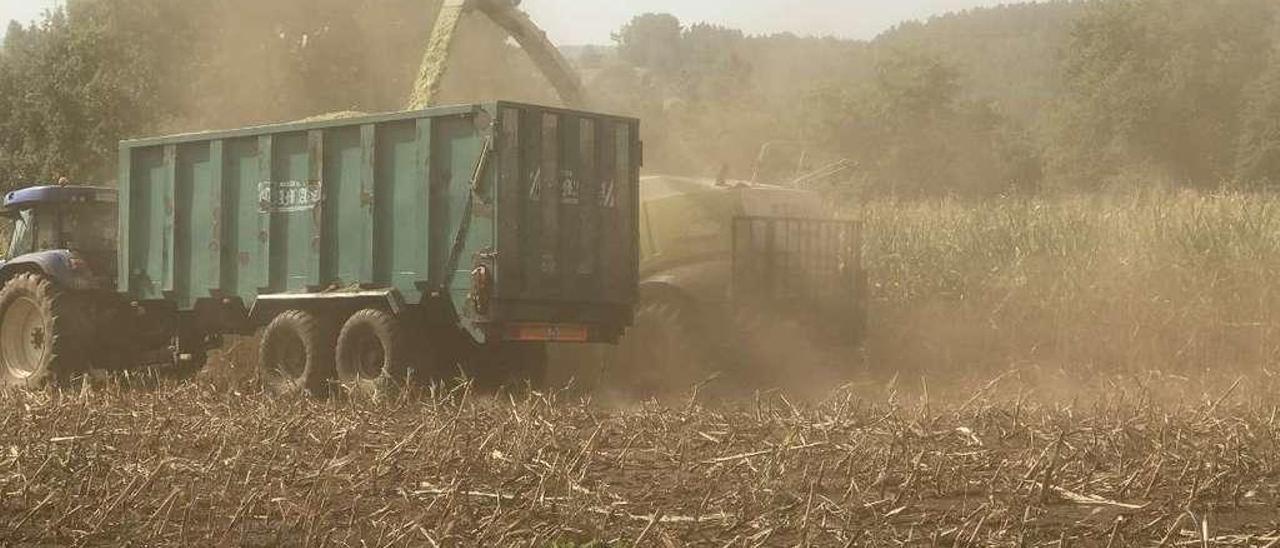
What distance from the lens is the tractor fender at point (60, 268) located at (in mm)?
15023

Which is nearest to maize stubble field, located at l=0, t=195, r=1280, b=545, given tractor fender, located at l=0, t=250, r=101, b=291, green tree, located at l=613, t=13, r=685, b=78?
tractor fender, located at l=0, t=250, r=101, b=291

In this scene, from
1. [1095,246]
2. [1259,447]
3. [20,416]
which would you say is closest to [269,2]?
[1095,246]

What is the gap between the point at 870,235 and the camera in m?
19.4

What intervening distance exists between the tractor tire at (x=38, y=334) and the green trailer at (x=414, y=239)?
43.3 inches

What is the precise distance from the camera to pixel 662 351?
13.9 metres

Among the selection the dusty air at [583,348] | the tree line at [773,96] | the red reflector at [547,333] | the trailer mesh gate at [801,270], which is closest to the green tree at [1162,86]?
the tree line at [773,96]

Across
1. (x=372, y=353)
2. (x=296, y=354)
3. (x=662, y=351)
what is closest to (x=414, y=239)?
(x=372, y=353)

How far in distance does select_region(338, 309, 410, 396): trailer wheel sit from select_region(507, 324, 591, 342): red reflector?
0.86 m

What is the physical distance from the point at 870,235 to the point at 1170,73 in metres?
25.3

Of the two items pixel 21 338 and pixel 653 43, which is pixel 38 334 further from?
pixel 653 43

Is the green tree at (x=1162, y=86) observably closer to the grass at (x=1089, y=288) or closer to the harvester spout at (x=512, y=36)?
the grass at (x=1089, y=288)

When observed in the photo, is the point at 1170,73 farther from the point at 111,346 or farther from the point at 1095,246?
the point at 111,346

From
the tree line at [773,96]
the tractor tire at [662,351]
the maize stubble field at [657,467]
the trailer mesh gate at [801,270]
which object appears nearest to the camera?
the maize stubble field at [657,467]

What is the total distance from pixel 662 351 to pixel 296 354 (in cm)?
304
